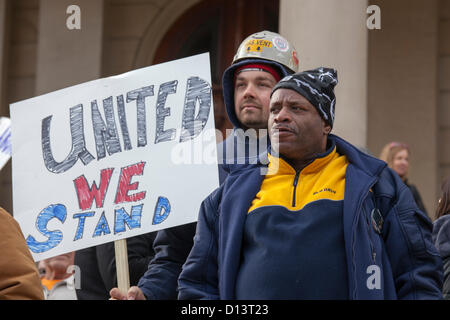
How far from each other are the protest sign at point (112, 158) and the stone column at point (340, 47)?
2.71 m

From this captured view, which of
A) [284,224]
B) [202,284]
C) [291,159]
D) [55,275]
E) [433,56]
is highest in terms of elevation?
[433,56]

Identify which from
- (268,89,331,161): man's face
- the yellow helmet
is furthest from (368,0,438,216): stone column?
(268,89,331,161): man's face

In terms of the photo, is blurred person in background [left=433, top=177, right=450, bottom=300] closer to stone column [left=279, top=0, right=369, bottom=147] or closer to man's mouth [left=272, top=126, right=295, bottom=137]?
man's mouth [left=272, top=126, right=295, bottom=137]

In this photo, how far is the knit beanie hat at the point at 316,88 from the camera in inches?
125

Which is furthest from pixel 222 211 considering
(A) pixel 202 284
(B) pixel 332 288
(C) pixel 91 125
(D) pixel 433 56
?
(D) pixel 433 56

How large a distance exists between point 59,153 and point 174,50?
6.17 metres

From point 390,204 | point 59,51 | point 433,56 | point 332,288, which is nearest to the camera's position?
point 332,288

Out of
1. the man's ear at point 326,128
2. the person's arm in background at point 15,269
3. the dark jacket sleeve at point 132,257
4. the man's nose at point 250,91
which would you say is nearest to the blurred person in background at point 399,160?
the dark jacket sleeve at point 132,257

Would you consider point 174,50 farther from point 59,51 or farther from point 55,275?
point 55,275

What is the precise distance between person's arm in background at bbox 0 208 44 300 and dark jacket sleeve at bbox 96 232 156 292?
49.2 inches

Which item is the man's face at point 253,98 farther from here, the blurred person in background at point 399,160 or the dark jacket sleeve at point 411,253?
the blurred person in background at point 399,160

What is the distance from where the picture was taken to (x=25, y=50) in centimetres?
1039

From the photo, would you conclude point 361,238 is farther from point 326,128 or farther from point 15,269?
point 15,269

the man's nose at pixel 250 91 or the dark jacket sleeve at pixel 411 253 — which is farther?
the man's nose at pixel 250 91
